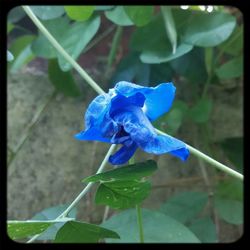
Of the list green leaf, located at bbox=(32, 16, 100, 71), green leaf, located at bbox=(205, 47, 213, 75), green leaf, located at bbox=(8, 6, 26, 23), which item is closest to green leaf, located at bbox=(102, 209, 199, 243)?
green leaf, located at bbox=(32, 16, 100, 71)

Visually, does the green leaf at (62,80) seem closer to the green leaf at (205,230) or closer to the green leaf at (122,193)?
the green leaf at (205,230)

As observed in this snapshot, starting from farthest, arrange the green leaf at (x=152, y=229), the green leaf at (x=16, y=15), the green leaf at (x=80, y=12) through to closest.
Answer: the green leaf at (x=16, y=15) < the green leaf at (x=80, y=12) < the green leaf at (x=152, y=229)

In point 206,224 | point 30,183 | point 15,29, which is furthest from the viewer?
point 15,29

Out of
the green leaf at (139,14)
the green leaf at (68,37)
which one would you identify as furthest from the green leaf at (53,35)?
the green leaf at (139,14)

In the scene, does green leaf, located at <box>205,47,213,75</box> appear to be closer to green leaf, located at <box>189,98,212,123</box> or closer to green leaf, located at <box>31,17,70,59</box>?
green leaf, located at <box>189,98,212,123</box>

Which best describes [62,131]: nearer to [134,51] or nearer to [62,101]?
[62,101]

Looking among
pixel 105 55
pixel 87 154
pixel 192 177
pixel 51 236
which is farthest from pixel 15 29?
pixel 51 236
